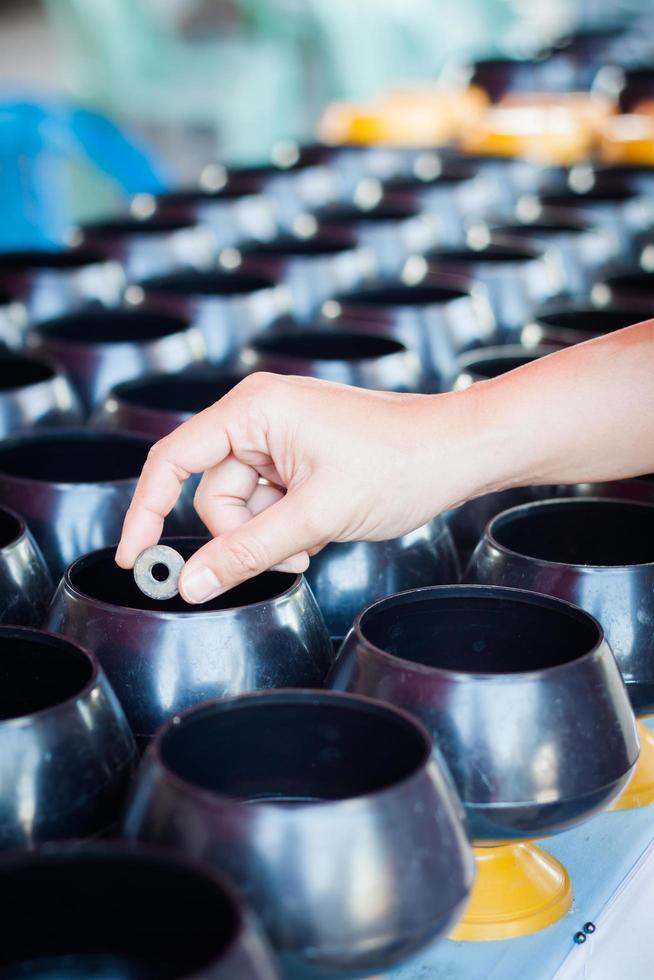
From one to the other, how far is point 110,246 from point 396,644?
121 cm

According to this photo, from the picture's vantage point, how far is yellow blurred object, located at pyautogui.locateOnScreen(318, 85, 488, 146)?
3.51 metres

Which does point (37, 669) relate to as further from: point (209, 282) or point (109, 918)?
point (209, 282)

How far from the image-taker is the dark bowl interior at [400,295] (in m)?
1.69

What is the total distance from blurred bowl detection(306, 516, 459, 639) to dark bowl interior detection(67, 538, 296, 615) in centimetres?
7

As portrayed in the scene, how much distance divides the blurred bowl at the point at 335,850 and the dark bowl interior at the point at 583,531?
0.37 m

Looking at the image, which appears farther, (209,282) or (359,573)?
(209,282)

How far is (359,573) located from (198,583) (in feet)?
0.63

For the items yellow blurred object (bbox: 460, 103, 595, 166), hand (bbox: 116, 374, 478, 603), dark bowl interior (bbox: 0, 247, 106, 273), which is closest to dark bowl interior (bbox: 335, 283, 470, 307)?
dark bowl interior (bbox: 0, 247, 106, 273)

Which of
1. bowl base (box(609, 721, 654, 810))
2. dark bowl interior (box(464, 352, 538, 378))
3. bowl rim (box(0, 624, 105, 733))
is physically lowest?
bowl base (box(609, 721, 654, 810))

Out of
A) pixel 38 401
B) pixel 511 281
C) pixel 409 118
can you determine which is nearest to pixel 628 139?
pixel 409 118

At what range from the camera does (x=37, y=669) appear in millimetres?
771

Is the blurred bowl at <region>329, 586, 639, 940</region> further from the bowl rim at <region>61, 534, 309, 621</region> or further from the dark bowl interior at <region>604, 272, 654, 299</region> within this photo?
the dark bowl interior at <region>604, 272, 654, 299</region>

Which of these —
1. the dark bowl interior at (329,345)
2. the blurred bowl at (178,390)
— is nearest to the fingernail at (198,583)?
the blurred bowl at (178,390)

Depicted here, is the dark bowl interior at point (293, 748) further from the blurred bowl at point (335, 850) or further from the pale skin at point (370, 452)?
the pale skin at point (370, 452)
